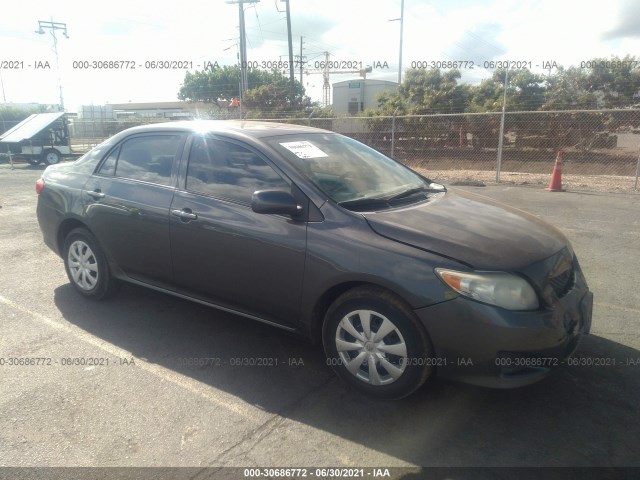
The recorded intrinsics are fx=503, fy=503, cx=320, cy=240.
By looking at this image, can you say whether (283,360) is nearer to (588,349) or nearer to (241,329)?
(241,329)

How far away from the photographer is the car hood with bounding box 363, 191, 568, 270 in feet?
9.35

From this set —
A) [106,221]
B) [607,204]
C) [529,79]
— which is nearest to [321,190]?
[106,221]

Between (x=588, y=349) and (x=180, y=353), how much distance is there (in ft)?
9.76

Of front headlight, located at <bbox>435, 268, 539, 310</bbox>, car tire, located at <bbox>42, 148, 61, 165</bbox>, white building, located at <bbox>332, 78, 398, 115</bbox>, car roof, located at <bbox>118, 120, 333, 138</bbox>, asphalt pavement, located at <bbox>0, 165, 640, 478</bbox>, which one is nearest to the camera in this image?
asphalt pavement, located at <bbox>0, 165, 640, 478</bbox>

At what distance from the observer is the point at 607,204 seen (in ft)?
31.3

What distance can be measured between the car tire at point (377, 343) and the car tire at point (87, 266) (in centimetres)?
236

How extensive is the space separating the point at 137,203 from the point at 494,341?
9.53 ft

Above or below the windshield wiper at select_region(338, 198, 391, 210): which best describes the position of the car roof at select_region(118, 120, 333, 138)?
above

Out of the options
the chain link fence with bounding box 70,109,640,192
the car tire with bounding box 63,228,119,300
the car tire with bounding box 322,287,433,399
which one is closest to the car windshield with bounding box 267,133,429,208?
the car tire with bounding box 322,287,433,399

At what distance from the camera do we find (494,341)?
2.69 m

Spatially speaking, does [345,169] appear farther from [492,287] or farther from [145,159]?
[145,159]

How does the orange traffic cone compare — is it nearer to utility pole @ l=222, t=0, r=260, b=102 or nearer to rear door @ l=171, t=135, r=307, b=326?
rear door @ l=171, t=135, r=307, b=326

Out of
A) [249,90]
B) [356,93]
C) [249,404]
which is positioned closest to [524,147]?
[249,404]

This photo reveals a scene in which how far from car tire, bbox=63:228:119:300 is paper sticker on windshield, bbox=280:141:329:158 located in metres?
2.04
